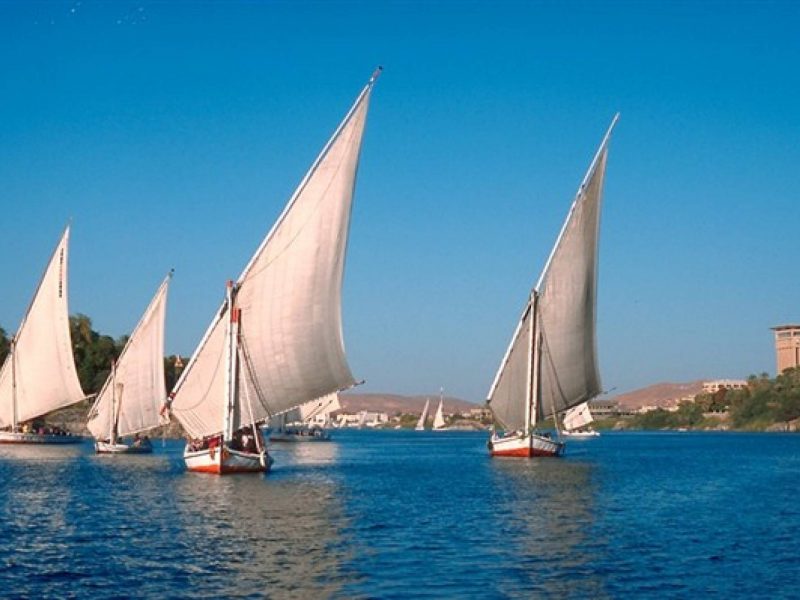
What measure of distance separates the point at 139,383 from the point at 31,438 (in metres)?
29.9

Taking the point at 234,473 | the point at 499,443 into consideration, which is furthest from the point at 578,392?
the point at 234,473

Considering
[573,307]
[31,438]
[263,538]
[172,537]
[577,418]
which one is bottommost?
[263,538]

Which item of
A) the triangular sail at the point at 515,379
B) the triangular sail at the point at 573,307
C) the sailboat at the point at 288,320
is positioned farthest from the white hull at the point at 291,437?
the sailboat at the point at 288,320

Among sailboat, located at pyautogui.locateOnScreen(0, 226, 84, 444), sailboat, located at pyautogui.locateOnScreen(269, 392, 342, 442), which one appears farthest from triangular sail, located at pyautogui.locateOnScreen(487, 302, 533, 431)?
sailboat, located at pyautogui.locateOnScreen(269, 392, 342, 442)

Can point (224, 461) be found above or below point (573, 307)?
below

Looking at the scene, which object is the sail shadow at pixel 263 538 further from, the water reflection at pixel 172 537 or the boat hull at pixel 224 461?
the boat hull at pixel 224 461

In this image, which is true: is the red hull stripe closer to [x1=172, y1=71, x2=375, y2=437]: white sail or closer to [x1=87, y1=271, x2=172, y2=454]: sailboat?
[x1=172, y1=71, x2=375, y2=437]: white sail

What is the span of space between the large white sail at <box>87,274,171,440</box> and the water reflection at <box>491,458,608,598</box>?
27.7 meters

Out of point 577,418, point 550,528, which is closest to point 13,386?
point 550,528

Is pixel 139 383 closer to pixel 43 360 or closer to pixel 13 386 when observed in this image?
pixel 43 360

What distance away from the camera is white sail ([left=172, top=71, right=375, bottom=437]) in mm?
50812

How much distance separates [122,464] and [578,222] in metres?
33.1

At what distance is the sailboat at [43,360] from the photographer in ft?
298

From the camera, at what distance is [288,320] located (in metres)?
51.5
